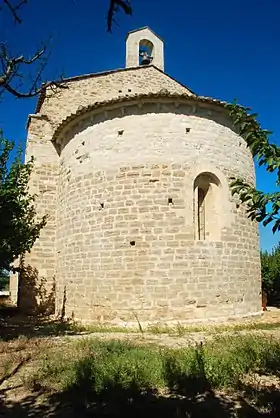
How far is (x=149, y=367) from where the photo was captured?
16.4 feet

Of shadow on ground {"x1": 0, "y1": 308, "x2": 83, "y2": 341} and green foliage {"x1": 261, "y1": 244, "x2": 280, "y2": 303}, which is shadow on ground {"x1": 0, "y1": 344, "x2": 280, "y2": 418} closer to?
shadow on ground {"x1": 0, "y1": 308, "x2": 83, "y2": 341}

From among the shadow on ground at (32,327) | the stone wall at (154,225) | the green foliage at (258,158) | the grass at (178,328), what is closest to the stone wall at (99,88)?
the stone wall at (154,225)

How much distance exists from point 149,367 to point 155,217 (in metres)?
4.87

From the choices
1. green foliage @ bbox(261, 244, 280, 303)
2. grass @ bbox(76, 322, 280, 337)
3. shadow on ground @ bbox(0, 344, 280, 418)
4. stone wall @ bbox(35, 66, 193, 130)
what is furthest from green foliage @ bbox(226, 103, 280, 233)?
green foliage @ bbox(261, 244, 280, 303)

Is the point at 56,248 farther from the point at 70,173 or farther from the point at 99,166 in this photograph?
the point at 99,166

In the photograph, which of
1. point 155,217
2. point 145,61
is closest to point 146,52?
point 145,61

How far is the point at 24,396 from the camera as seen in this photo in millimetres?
4324

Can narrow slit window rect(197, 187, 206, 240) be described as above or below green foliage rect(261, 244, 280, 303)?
above

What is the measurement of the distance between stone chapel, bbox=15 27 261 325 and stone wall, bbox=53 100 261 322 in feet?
0.09

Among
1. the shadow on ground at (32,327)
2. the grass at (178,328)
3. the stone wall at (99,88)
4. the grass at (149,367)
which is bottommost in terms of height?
the shadow on ground at (32,327)

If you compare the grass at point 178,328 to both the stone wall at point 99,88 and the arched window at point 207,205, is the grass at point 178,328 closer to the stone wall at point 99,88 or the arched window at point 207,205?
the arched window at point 207,205

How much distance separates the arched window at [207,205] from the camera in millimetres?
9992

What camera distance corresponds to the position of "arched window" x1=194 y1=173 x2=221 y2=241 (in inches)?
393

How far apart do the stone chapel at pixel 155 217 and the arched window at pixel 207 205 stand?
28 mm
